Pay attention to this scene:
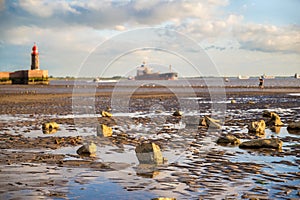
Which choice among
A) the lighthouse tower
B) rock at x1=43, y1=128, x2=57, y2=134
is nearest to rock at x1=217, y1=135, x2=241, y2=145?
rock at x1=43, y1=128, x2=57, y2=134

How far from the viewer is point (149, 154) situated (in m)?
10.3

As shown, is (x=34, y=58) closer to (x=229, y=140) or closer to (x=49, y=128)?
(x=49, y=128)

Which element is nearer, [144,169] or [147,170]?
[147,170]

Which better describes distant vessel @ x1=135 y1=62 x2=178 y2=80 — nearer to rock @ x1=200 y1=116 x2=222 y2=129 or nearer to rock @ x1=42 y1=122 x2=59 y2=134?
rock @ x1=200 y1=116 x2=222 y2=129

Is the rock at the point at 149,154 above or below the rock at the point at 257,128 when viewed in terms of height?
below

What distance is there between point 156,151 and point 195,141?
14.0 feet

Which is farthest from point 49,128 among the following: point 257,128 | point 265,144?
point 265,144

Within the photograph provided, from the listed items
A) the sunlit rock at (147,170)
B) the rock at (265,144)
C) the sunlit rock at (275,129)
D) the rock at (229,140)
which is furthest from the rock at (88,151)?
the sunlit rock at (275,129)

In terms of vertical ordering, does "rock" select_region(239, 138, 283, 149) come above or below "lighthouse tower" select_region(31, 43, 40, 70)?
below

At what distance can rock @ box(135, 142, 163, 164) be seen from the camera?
1023cm

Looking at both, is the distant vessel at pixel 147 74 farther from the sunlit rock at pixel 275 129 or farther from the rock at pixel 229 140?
the rock at pixel 229 140

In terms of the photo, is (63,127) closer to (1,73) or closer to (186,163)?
(186,163)

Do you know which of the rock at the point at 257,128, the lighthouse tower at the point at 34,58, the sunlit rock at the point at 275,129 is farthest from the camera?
the lighthouse tower at the point at 34,58

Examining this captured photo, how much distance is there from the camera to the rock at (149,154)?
1023cm
